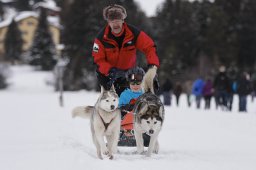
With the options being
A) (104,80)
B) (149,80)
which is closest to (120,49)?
(104,80)

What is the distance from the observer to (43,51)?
223 ft

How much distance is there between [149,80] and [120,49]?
0.63 metres

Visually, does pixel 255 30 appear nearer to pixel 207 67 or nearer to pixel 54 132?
pixel 207 67

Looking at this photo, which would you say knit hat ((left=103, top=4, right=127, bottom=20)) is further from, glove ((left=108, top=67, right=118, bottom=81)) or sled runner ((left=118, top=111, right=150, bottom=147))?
sled runner ((left=118, top=111, right=150, bottom=147))

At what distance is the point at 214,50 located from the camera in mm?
51406

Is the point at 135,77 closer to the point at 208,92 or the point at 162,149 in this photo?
the point at 162,149

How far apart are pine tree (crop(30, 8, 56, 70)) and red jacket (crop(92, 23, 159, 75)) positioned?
60.8 m

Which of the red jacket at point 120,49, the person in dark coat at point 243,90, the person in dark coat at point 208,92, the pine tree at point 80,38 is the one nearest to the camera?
the red jacket at point 120,49

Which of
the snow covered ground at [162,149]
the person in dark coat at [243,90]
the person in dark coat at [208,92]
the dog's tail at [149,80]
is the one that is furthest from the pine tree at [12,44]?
the dog's tail at [149,80]

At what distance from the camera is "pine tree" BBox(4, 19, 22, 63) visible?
77188mm

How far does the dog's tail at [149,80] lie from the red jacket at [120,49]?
16cm

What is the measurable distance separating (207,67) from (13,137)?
146 ft

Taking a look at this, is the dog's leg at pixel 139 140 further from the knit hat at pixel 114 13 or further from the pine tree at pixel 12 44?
the pine tree at pixel 12 44

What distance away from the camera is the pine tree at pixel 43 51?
67375 mm
